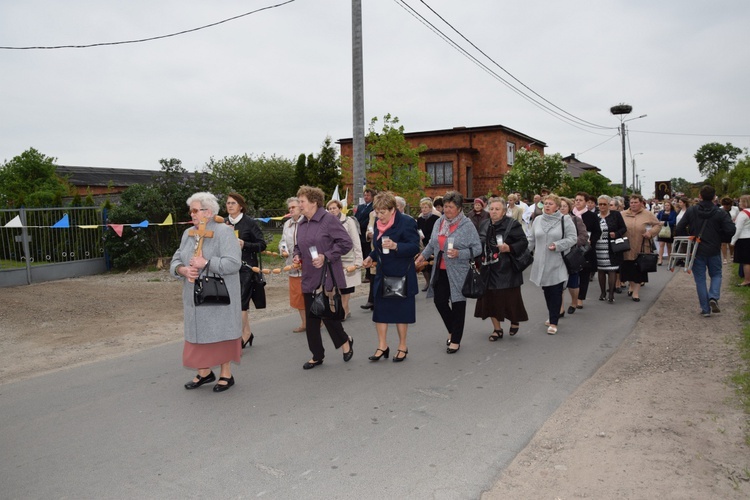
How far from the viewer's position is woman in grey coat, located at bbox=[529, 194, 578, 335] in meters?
8.23

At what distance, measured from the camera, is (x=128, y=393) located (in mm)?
5754

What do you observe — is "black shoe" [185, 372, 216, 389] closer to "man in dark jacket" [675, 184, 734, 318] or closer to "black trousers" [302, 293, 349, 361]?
"black trousers" [302, 293, 349, 361]

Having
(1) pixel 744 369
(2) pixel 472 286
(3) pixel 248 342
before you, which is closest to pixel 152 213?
(3) pixel 248 342

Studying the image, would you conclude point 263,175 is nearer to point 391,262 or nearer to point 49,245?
point 49,245

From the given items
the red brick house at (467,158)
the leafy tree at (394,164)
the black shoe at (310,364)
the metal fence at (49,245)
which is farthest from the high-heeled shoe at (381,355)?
the red brick house at (467,158)

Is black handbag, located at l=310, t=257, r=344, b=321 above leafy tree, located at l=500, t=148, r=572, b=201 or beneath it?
beneath

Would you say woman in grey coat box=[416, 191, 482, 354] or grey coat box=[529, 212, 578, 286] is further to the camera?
grey coat box=[529, 212, 578, 286]

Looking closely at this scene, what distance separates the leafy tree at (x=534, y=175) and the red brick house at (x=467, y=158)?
3563 mm

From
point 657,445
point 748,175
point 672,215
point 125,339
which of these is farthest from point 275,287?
point 748,175

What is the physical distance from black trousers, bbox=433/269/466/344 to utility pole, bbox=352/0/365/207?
284 inches

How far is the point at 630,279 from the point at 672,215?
9764 millimetres

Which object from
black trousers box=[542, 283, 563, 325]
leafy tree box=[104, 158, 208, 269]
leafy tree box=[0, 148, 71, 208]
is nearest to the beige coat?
black trousers box=[542, 283, 563, 325]

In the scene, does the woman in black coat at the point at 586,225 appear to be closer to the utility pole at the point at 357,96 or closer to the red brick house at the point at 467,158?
the utility pole at the point at 357,96

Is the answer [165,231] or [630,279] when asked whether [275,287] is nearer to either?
[165,231]
